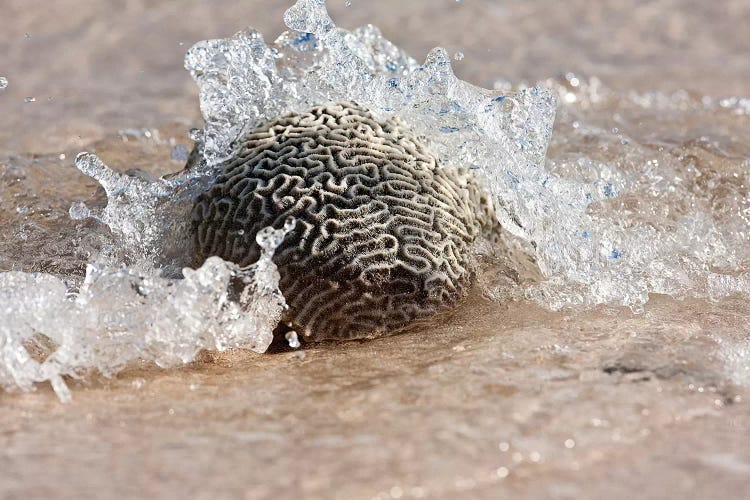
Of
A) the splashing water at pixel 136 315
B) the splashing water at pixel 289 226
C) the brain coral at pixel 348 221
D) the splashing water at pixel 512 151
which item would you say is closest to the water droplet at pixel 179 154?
the splashing water at pixel 289 226

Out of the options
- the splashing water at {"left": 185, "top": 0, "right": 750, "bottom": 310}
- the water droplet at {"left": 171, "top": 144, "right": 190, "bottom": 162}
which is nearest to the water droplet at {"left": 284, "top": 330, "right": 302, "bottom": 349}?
the splashing water at {"left": 185, "top": 0, "right": 750, "bottom": 310}

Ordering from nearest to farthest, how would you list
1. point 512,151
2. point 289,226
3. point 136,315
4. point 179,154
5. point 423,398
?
point 423,398, point 136,315, point 289,226, point 512,151, point 179,154

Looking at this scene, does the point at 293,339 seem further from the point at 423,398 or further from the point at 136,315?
the point at 423,398

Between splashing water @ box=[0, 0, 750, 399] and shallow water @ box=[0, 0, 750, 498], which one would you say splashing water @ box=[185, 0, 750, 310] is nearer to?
splashing water @ box=[0, 0, 750, 399]

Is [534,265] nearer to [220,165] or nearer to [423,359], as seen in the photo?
[423,359]

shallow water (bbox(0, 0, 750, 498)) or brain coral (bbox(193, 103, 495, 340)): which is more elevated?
brain coral (bbox(193, 103, 495, 340))

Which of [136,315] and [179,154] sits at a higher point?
[179,154]

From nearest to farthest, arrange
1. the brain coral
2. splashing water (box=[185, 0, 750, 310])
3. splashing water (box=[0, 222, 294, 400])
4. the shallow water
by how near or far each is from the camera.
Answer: the shallow water, splashing water (box=[0, 222, 294, 400]), the brain coral, splashing water (box=[185, 0, 750, 310])

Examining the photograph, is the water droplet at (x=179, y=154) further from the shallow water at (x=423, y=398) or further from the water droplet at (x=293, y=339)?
the water droplet at (x=293, y=339)

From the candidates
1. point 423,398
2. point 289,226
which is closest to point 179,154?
point 289,226
